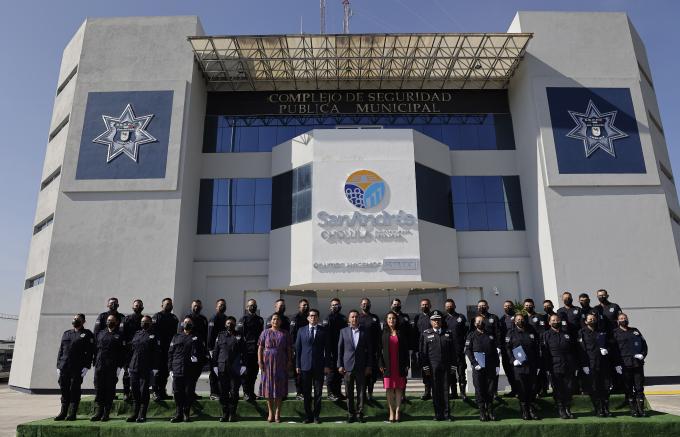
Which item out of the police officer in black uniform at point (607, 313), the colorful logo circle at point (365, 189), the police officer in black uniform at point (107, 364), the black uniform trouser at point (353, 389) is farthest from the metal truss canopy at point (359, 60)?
the black uniform trouser at point (353, 389)

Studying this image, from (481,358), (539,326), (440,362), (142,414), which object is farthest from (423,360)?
(142,414)

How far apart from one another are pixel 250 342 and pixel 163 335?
1904 millimetres

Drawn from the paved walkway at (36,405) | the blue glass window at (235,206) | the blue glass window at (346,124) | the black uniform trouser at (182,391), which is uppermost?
the blue glass window at (346,124)

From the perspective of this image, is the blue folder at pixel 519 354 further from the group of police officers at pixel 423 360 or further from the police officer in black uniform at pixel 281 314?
the police officer in black uniform at pixel 281 314

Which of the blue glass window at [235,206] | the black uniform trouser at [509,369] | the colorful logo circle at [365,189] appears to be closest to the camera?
the black uniform trouser at [509,369]

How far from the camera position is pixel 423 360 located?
8.08 m

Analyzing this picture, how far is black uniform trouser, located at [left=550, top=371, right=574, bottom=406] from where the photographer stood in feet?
25.3

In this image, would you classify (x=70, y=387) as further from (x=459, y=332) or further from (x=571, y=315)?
(x=571, y=315)

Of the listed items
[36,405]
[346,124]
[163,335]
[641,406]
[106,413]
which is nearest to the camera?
[106,413]

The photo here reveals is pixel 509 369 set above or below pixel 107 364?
below

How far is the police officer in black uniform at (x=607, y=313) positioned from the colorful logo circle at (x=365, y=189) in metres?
8.86

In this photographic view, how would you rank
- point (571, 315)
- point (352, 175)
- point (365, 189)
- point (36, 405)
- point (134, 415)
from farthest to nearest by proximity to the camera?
point (352, 175) → point (365, 189) → point (36, 405) → point (571, 315) → point (134, 415)

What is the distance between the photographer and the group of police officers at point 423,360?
7.72 m

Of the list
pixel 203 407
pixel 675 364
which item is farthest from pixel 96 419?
pixel 675 364
